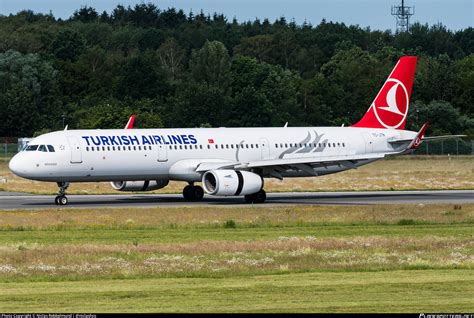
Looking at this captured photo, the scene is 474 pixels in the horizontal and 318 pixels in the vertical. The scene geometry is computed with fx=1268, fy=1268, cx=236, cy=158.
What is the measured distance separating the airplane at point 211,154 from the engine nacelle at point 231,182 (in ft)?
0.14

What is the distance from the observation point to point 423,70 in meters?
141

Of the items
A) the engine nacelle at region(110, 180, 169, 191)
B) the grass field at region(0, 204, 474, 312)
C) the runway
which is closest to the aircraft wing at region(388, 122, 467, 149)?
the runway

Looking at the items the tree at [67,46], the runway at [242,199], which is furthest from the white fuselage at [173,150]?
the tree at [67,46]

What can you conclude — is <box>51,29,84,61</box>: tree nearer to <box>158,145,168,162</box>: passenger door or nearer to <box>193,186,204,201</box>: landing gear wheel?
<box>193,186,204,201</box>: landing gear wheel

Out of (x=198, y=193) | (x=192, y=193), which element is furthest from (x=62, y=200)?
(x=198, y=193)

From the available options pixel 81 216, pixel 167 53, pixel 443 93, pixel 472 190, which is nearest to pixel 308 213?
pixel 81 216

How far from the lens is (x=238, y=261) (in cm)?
3109

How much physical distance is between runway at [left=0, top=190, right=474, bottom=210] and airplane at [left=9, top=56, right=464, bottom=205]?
897 millimetres

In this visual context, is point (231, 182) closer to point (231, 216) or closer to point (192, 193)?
point (192, 193)

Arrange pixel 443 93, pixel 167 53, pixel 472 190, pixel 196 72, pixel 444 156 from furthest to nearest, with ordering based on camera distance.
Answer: pixel 167 53, pixel 196 72, pixel 443 93, pixel 444 156, pixel 472 190

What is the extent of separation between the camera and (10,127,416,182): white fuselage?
52531 millimetres

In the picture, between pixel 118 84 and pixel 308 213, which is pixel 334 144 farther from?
pixel 118 84

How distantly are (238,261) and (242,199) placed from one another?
27009mm

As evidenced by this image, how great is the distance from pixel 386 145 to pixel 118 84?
80599 mm
